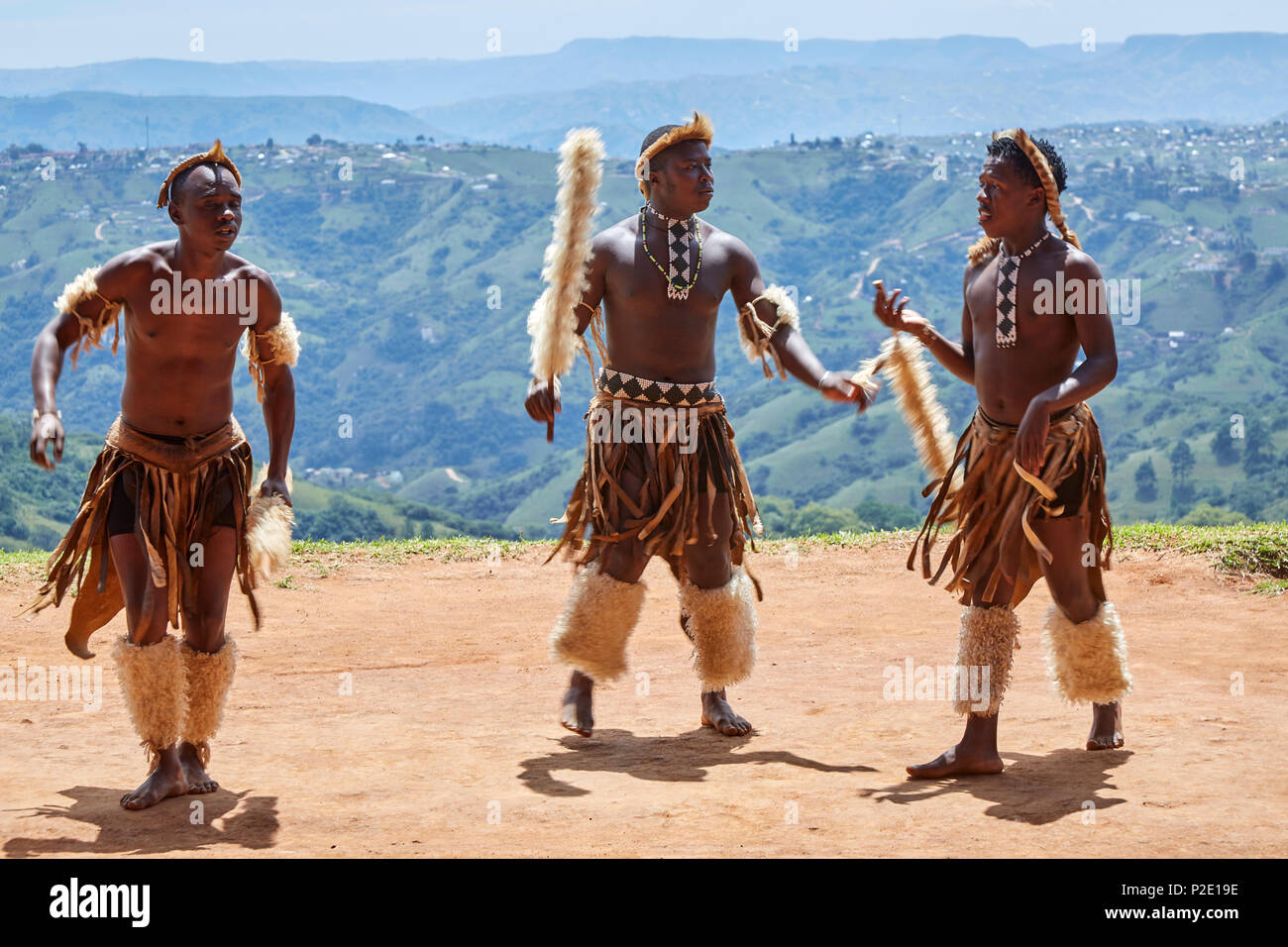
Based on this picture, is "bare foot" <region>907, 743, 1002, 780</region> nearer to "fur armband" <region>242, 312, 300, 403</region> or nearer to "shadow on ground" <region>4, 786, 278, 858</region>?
"shadow on ground" <region>4, 786, 278, 858</region>

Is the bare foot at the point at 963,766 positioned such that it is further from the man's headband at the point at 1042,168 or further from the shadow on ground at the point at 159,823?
the shadow on ground at the point at 159,823

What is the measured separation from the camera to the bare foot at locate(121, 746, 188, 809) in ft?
15.0

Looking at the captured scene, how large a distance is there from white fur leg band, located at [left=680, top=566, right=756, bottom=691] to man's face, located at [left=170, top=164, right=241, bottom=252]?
88.2 inches

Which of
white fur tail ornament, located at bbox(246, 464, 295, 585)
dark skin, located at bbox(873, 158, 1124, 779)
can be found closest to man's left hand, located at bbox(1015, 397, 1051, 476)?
dark skin, located at bbox(873, 158, 1124, 779)

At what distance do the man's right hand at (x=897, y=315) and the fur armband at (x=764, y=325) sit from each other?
467mm

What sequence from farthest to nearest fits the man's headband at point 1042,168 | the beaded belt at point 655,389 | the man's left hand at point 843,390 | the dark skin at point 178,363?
the beaded belt at point 655,389, the man's left hand at point 843,390, the man's headband at point 1042,168, the dark skin at point 178,363

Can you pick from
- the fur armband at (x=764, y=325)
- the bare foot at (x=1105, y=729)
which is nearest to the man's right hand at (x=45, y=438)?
the fur armband at (x=764, y=325)

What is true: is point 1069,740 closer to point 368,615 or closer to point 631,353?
point 631,353

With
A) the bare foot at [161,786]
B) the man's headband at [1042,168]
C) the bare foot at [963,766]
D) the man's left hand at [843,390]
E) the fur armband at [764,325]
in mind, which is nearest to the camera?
the bare foot at [161,786]

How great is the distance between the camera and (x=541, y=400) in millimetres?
5477

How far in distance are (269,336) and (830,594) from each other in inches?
174

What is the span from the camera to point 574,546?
5828 mm

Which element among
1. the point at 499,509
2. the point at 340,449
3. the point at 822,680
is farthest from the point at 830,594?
the point at 340,449

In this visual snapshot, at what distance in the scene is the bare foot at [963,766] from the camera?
482cm
